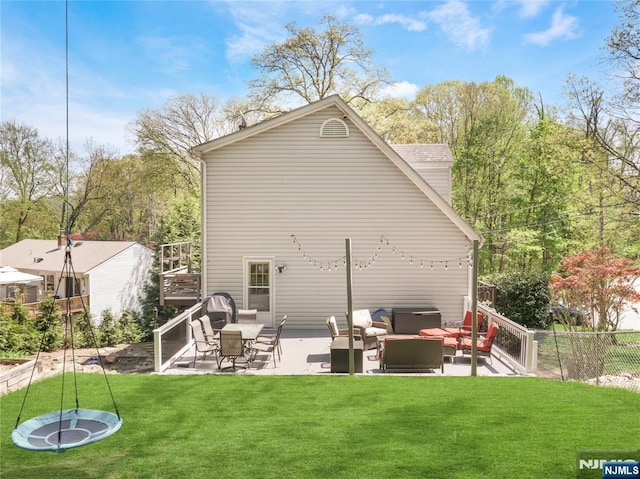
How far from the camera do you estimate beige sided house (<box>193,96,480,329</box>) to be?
13297 millimetres

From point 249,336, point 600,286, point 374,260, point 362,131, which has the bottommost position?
point 249,336

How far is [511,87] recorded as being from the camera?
27.3 m

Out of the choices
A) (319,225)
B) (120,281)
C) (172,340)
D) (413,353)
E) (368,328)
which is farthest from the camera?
(120,281)

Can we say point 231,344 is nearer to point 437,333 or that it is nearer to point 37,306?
point 437,333

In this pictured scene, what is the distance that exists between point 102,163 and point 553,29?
3025 centimetres

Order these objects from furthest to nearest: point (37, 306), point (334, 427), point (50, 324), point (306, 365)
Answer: point (37, 306)
point (50, 324)
point (306, 365)
point (334, 427)

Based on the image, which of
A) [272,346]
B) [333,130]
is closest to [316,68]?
[333,130]

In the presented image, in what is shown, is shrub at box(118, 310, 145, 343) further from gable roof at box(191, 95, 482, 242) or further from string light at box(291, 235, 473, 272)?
string light at box(291, 235, 473, 272)

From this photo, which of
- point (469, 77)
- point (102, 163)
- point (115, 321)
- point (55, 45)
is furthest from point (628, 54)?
point (102, 163)

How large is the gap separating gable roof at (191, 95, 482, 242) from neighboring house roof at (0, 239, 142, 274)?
42.0ft

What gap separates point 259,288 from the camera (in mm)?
13453

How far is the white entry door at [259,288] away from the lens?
13398mm

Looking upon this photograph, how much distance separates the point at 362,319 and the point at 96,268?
16.0 m

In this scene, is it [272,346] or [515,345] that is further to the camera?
[272,346]
